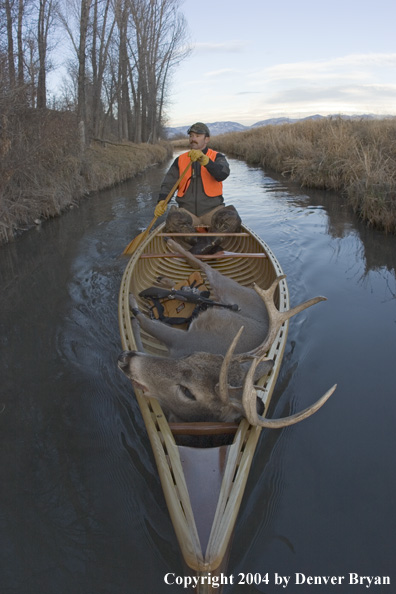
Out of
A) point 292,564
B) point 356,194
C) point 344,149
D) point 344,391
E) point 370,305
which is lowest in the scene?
point 292,564

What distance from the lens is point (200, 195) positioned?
296 inches

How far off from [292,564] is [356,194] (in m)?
10.7

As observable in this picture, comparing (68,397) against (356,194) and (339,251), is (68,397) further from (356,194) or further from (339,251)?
(356,194)

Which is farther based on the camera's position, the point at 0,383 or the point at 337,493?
the point at 0,383

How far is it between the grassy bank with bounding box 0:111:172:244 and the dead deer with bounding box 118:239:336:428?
24.3 feet

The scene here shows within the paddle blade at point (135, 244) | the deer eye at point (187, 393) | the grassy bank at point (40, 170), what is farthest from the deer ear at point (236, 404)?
the grassy bank at point (40, 170)

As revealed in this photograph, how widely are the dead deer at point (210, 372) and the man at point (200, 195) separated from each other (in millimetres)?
2944

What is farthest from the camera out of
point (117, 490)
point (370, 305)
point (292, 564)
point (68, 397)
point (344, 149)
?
point (344, 149)

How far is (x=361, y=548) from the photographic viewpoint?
290 cm

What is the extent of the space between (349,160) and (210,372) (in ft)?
40.3

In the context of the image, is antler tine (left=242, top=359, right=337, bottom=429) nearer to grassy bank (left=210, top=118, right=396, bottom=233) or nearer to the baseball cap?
the baseball cap

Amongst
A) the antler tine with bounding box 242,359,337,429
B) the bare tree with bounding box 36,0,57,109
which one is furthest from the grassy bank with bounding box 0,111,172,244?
the antler tine with bounding box 242,359,337,429

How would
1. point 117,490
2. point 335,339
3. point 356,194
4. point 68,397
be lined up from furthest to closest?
point 356,194 → point 335,339 → point 68,397 → point 117,490

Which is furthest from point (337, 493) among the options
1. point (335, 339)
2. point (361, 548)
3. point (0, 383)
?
point (0, 383)
